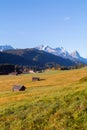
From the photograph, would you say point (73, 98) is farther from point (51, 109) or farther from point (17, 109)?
point (17, 109)

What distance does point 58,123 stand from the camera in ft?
83.1

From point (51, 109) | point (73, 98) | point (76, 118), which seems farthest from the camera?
point (73, 98)

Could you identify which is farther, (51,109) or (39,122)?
(51,109)

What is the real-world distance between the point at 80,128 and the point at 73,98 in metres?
6.73

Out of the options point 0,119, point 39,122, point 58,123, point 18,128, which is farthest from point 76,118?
point 0,119

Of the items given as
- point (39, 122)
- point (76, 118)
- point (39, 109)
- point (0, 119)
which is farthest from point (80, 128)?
point (0, 119)

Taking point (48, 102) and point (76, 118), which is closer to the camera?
point (76, 118)

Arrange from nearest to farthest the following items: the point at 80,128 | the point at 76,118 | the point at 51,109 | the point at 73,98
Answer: the point at 80,128 < the point at 76,118 < the point at 51,109 < the point at 73,98

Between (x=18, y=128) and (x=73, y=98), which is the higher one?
(x=73, y=98)

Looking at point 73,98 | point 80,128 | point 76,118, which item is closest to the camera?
point 80,128

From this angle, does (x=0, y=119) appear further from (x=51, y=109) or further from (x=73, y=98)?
(x=73, y=98)

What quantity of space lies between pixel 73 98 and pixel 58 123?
221 inches

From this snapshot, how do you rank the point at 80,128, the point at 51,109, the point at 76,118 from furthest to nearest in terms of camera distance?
1. the point at 51,109
2. the point at 76,118
3. the point at 80,128

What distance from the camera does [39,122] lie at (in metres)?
26.3
